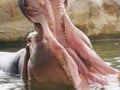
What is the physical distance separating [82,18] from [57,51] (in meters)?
5.08

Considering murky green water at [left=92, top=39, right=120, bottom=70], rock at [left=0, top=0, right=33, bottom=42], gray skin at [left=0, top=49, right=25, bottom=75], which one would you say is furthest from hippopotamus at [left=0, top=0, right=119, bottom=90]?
rock at [left=0, top=0, right=33, bottom=42]

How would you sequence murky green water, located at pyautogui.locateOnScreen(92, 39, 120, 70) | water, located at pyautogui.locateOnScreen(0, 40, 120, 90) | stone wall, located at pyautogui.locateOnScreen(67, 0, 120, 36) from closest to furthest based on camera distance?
water, located at pyautogui.locateOnScreen(0, 40, 120, 90) < murky green water, located at pyautogui.locateOnScreen(92, 39, 120, 70) < stone wall, located at pyautogui.locateOnScreen(67, 0, 120, 36)

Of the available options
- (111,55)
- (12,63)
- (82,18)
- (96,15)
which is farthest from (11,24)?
(12,63)

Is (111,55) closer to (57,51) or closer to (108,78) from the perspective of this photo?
(108,78)

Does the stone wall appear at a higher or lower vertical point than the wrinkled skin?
lower

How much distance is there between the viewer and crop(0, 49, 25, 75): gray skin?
12.8ft

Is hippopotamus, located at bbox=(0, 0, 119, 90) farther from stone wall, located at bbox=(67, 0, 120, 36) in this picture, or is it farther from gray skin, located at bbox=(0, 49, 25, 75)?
stone wall, located at bbox=(67, 0, 120, 36)

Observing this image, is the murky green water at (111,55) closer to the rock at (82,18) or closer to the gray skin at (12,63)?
the gray skin at (12,63)

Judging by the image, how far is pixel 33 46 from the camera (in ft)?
9.75

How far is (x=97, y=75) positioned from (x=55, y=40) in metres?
0.43

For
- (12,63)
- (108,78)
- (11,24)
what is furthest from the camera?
(11,24)

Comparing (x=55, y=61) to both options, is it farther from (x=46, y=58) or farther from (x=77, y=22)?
(x=77, y=22)

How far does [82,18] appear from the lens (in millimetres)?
7922

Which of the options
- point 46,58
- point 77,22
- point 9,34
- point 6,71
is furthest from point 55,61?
point 77,22
